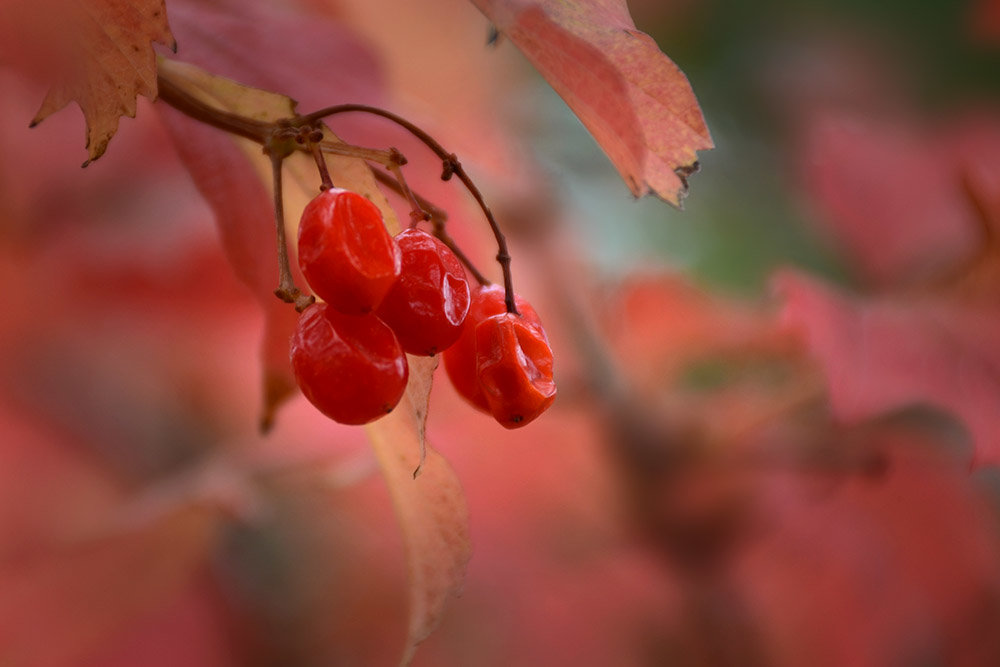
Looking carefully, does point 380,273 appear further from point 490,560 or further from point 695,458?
point 490,560

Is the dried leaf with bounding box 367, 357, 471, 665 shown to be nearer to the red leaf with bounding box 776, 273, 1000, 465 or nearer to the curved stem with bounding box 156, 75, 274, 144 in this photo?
the curved stem with bounding box 156, 75, 274, 144

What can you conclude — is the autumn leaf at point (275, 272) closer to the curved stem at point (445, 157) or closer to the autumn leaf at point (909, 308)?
the curved stem at point (445, 157)

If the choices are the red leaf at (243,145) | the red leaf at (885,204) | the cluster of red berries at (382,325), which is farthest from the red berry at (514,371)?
the red leaf at (885,204)

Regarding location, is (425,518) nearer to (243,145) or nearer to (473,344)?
(473,344)

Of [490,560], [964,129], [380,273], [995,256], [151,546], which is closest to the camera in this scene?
[380,273]

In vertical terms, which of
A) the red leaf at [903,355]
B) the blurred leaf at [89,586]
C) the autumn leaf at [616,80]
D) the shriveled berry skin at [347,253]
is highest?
the autumn leaf at [616,80]

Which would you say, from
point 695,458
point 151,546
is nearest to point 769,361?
point 695,458
